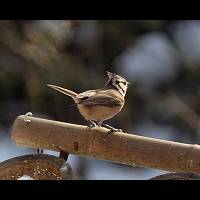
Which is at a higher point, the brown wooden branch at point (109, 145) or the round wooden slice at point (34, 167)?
the brown wooden branch at point (109, 145)

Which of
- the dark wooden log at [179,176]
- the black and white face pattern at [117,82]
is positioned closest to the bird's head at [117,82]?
the black and white face pattern at [117,82]

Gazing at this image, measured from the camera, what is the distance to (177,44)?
992 cm

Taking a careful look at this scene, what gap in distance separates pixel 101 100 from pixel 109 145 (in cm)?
136

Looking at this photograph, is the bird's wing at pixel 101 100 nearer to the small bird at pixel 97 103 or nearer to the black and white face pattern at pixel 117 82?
the small bird at pixel 97 103

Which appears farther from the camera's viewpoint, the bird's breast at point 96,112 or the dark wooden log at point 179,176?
the bird's breast at point 96,112

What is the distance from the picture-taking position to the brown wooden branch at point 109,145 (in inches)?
118

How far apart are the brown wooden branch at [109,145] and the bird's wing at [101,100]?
1127 millimetres

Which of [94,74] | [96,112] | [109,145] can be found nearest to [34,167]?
[109,145]

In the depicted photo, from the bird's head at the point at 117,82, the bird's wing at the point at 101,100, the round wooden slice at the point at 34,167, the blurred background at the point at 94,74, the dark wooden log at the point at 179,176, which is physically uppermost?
the blurred background at the point at 94,74

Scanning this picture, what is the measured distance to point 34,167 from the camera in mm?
3045

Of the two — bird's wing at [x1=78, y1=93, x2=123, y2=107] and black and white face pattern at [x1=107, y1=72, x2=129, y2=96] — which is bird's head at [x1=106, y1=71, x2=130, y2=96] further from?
bird's wing at [x1=78, y1=93, x2=123, y2=107]

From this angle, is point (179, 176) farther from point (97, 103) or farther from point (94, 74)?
point (94, 74)
